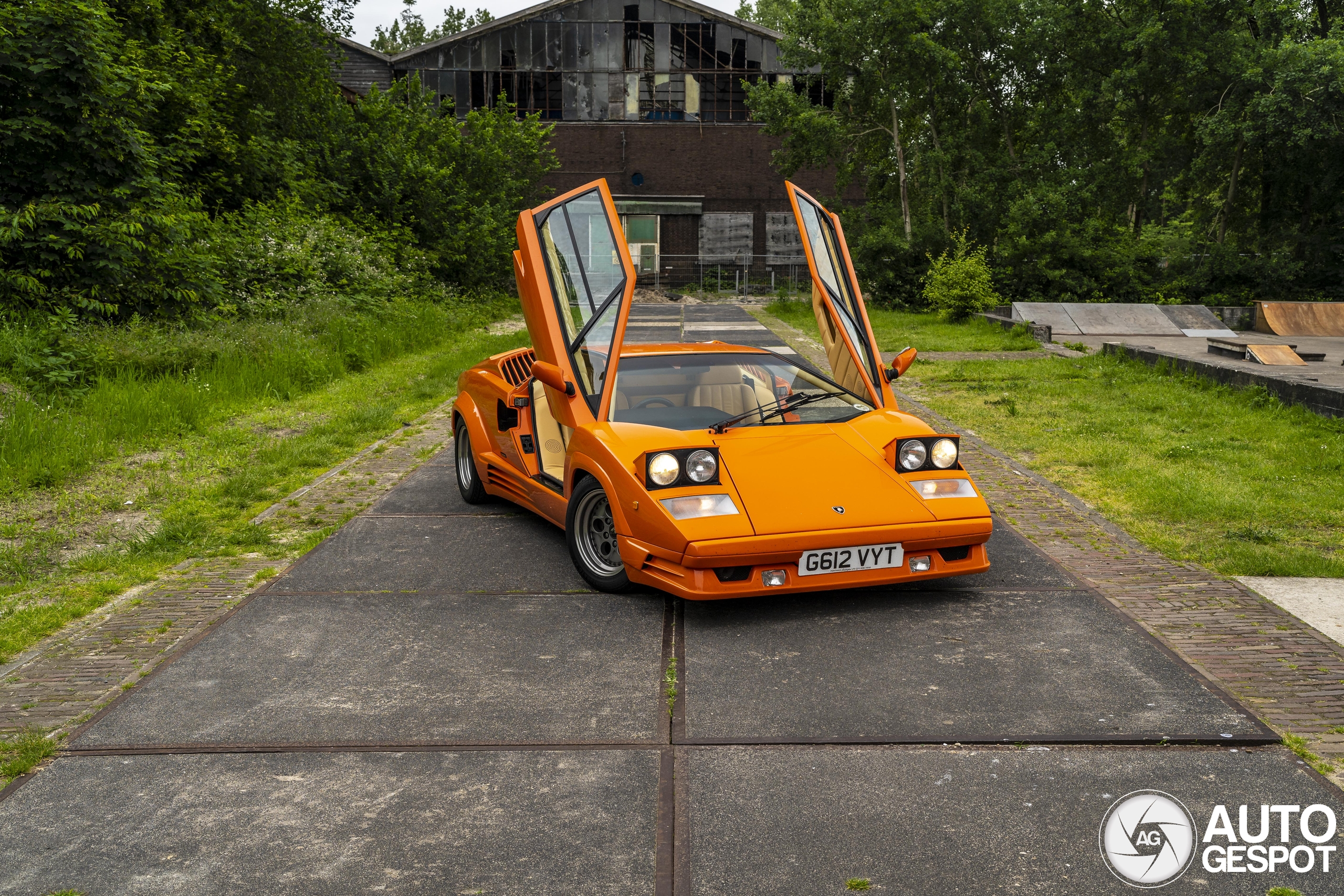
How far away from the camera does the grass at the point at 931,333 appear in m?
18.9

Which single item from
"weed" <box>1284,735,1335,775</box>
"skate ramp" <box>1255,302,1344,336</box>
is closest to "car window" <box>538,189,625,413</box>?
"weed" <box>1284,735,1335,775</box>

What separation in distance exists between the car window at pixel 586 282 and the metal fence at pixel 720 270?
37203 mm

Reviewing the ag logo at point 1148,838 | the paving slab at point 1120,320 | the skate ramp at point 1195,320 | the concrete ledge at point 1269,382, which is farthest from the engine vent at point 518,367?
the skate ramp at point 1195,320

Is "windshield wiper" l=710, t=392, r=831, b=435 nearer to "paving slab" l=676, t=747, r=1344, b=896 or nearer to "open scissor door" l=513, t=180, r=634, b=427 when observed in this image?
"open scissor door" l=513, t=180, r=634, b=427

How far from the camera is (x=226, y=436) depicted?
9.56 m

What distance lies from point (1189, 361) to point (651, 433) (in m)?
10.5

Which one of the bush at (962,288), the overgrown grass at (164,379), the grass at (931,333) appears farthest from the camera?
the bush at (962,288)

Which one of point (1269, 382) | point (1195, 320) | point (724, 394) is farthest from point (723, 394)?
point (1195, 320)

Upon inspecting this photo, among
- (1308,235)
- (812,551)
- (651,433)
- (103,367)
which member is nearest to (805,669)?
(812,551)

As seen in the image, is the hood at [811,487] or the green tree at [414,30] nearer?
the hood at [811,487]

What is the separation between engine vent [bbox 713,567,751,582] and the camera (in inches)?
186

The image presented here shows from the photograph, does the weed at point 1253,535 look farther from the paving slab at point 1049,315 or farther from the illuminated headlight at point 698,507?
the paving slab at point 1049,315

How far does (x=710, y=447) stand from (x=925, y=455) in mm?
1128

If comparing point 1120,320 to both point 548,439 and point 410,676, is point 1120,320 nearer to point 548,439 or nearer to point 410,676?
point 548,439
